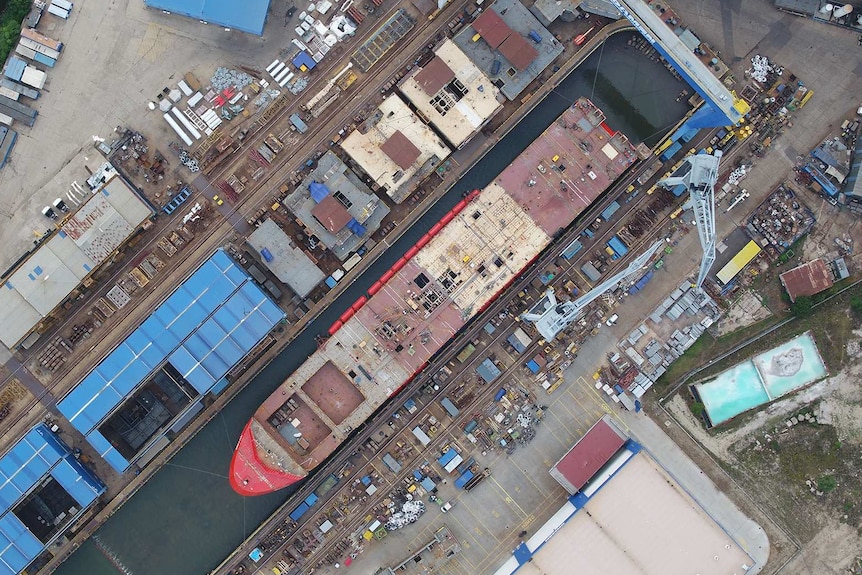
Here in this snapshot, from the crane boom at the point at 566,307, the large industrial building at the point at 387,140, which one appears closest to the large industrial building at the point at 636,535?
the crane boom at the point at 566,307

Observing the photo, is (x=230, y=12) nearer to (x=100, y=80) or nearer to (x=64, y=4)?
(x=100, y=80)

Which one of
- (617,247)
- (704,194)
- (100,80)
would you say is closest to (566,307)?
(617,247)

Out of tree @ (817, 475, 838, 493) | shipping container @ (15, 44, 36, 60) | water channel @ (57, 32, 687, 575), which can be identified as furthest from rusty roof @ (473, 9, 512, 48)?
tree @ (817, 475, 838, 493)

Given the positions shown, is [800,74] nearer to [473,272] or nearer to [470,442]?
[473,272]

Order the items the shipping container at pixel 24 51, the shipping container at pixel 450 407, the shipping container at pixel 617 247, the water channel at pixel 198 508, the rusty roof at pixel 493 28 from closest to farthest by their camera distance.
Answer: the rusty roof at pixel 493 28
the shipping container at pixel 24 51
the shipping container at pixel 450 407
the water channel at pixel 198 508
the shipping container at pixel 617 247

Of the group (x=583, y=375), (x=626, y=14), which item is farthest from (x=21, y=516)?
(x=626, y=14)

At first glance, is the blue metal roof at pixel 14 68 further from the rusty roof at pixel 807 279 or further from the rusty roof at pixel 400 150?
the rusty roof at pixel 807 279
